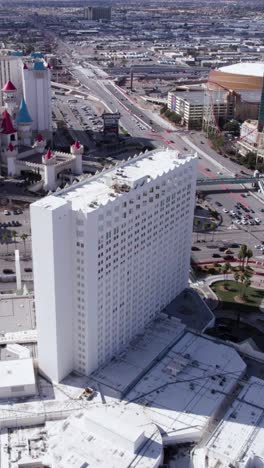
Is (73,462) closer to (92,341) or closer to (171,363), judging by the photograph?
(92,341)

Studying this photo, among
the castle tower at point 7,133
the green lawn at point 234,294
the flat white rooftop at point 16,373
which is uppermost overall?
the castle tower at point 7,133

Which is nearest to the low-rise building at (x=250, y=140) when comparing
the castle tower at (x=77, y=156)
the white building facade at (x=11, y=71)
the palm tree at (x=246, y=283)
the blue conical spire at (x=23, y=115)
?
the castle tower at (x=77, y=156)

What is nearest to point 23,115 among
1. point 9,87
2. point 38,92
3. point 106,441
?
point 9,87

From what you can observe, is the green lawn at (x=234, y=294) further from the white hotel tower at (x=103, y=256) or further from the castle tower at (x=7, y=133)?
the castle tower at (x=7, y=133)

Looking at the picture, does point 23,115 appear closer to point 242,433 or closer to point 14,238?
point 14,238

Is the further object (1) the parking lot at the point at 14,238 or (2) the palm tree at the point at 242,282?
(1) the parking lot at the point at 14,238

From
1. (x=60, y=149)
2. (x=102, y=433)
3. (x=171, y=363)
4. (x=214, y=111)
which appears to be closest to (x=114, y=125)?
(x=60, y=149)

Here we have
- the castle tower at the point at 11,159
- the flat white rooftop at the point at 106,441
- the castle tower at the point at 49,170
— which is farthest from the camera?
the castle tower at the point at 11,159

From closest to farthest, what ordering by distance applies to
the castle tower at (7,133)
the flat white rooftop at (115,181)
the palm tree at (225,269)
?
the flat white rooftop at (115,181) → the palm tree at (225,269) → the castle tower at (7,133)
